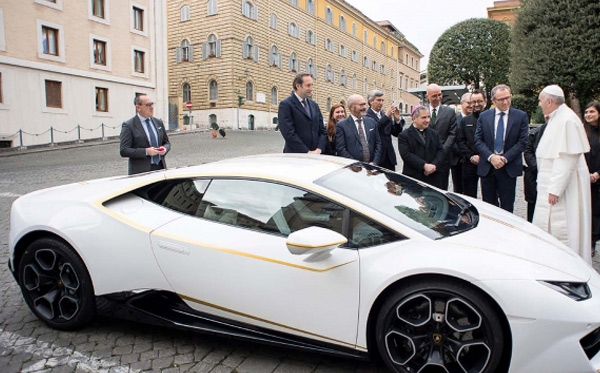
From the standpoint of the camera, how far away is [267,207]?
9.70 ft

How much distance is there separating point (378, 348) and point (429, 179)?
3646mm

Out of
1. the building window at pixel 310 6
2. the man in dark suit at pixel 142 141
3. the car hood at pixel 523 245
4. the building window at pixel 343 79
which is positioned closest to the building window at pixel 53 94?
the man in dark suit at pixel 142 141

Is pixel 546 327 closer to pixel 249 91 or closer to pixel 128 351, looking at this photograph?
pixel 128 351

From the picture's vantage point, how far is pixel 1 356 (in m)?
2.99

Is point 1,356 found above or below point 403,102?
below

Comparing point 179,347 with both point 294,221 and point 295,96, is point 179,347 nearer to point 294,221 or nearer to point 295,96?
point 294,221

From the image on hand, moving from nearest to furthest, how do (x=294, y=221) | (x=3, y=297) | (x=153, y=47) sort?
(x=294, y=221), (x=3, y=297), (x=153, y=47)

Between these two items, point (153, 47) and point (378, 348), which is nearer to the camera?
point (378, 348)

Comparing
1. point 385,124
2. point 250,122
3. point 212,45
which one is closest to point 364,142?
point 385,124

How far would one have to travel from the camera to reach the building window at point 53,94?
79.8ft

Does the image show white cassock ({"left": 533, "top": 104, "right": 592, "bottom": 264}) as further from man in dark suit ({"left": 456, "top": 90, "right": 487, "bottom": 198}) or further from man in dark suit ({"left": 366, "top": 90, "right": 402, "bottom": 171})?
man in dark suit ({"left": 366, "top": 90, "right": 402, "bottom": 171})

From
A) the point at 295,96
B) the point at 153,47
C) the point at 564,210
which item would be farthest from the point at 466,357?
the point at 153,47

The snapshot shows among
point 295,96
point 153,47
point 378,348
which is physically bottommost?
point 378,348

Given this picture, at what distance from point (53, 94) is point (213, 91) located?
17194 mm
